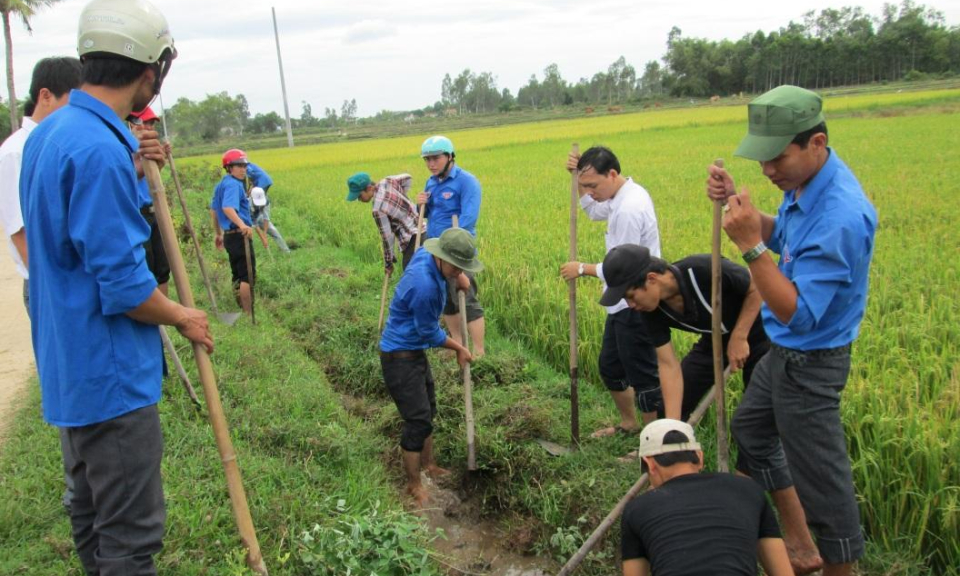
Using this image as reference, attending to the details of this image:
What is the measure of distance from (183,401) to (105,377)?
8.44 feet

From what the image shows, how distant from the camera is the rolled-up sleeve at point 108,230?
6.15 ft

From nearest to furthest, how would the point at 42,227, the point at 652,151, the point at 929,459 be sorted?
the point at 42,227 < the point at 929,459 < the point at 652,151

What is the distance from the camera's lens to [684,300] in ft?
10.1

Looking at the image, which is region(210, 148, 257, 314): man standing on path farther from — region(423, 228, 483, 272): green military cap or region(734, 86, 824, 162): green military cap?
region(734, 86, 824, 162): green military cap

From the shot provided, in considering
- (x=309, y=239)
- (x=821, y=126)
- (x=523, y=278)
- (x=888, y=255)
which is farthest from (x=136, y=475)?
(x=309, y=239)

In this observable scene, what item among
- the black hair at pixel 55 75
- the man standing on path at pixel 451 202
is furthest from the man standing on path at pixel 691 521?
the man standing on path at pixel 451 202

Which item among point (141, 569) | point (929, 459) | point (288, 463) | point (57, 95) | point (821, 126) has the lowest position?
point (288, 463)

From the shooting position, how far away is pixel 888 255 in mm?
6164

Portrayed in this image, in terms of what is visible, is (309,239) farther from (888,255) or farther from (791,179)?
(791,179)

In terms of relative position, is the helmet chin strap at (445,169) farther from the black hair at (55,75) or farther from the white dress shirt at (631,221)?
the black hair at (55,75)

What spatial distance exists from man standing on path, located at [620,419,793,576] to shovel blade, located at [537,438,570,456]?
184cm

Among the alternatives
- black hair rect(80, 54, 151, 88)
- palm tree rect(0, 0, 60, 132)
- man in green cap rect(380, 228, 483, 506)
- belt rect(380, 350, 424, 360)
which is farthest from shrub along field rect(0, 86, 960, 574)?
palm tree rect(0, 0, 60, 132)

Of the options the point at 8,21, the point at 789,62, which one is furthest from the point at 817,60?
the point at 8,21

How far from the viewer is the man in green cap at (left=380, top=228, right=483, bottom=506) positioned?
11.7 feet
